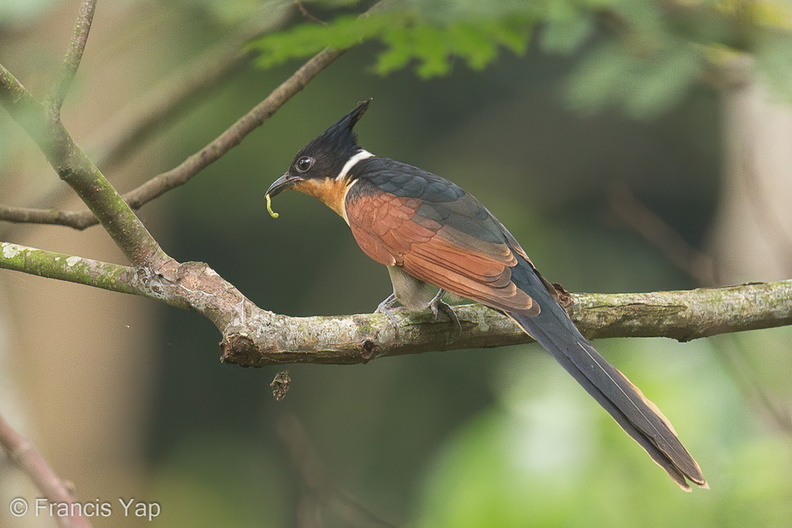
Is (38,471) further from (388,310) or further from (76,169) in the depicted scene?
(388,310)

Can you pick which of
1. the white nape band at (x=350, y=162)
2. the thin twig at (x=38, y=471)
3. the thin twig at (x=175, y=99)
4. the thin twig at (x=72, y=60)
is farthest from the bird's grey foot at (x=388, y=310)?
the thin twig at (x=38, y=471)

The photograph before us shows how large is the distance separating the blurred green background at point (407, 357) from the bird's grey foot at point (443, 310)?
99cm

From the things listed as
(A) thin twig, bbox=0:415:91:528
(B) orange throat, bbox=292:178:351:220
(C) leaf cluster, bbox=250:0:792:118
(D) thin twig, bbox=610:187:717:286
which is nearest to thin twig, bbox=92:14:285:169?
(B) orange throat, bbox=292:178:351:220

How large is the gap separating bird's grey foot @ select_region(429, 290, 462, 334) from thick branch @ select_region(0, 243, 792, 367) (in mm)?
20

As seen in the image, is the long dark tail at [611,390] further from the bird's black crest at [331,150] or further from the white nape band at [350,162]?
the bird's black crest at [331,150]

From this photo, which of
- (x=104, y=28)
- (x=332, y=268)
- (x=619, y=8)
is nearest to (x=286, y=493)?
(x=332, y=268)

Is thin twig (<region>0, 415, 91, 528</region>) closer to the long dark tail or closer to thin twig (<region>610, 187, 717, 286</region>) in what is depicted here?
the long dark tail

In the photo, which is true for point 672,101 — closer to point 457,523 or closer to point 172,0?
point 172,0

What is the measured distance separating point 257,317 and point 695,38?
5.15 ft

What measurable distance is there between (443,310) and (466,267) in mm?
158

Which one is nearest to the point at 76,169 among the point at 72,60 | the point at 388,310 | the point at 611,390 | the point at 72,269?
the point at 72,60

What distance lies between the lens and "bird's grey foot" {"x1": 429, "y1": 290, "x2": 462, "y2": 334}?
2.55 m

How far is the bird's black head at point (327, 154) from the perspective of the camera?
3.43 metres

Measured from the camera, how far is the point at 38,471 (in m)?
1.10
